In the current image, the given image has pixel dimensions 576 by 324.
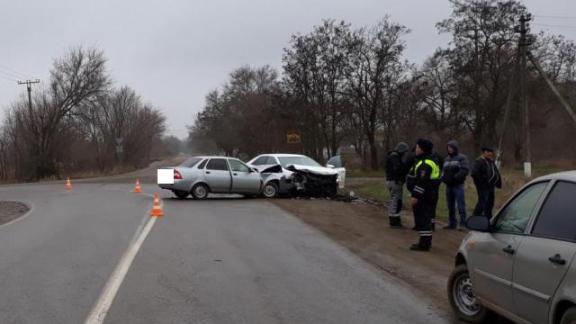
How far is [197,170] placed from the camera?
21.5m

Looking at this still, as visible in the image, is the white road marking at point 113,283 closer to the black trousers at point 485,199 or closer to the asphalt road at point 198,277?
the asphalt road at point 198,277

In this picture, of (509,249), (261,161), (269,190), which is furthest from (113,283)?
(261,161)

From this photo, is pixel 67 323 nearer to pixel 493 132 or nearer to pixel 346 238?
pixel 346 238

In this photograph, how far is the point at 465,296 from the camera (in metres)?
6.29

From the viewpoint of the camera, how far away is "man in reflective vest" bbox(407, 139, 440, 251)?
10.3 meters

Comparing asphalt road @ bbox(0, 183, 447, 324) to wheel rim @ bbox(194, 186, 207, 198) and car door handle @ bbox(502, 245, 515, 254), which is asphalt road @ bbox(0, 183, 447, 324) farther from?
wheel rim @ bbox(194, 186, 207, 198)

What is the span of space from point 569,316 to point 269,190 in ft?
60.5

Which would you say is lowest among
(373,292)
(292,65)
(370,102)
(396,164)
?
(373,292)

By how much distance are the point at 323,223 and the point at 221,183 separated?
24.7 feet

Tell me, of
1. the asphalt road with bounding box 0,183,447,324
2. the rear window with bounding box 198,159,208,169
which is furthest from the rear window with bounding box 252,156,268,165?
the asphalt road with bounding box 0,183,447,324

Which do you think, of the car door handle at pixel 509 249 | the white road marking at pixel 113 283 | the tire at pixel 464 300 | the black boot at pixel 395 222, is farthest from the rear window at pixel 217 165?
the car door handle at pixel 509 249

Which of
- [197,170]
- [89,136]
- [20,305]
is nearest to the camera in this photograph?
[20,305]

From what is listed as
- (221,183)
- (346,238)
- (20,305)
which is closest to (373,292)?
(20,305)

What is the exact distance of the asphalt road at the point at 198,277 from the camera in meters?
6.40
